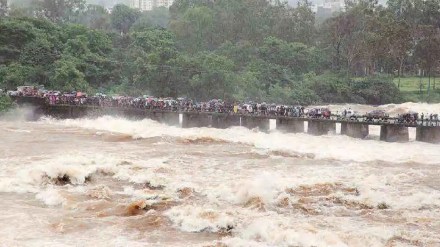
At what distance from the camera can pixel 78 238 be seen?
58.2 feet

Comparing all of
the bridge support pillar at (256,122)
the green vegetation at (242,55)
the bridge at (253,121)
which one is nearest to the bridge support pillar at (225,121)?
the bridge at (253,121)

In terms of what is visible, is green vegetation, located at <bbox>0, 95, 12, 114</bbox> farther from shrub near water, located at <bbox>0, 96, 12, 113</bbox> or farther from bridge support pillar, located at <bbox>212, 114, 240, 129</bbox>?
bridge support pillar, located at <bbox>212, 114, 240, 129</bbox>

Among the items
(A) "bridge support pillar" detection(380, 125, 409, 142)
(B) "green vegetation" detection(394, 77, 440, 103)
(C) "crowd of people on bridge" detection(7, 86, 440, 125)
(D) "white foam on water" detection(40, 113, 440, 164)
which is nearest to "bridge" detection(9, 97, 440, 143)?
(A) "bridge support pillar" detection(380, 125, 409, 142)

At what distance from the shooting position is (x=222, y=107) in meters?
44.5

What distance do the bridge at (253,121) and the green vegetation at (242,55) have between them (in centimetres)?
948

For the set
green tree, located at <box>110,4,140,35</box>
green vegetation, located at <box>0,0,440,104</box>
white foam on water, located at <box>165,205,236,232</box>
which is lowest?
white foam on water, located at <box>165,205,236,232</box>

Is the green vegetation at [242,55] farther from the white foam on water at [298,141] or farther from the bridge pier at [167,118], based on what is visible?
the white foam on water at [298,141]

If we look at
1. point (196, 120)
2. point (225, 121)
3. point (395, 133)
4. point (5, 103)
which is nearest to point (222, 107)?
point (225, 121)

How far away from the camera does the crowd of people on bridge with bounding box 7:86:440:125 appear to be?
39281 mm

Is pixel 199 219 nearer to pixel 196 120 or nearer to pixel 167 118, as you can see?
pixel 196 120

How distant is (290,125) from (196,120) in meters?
7.30

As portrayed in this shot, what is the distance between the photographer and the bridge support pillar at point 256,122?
43.2 m

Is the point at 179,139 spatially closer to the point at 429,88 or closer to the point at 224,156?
the point at 224,156

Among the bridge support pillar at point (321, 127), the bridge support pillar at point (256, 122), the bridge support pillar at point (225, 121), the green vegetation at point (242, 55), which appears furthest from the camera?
the green vegetation at point (242, 55)
